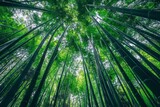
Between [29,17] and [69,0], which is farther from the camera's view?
[29,17]

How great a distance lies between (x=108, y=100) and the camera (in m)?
1.96

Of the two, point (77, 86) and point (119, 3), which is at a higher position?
point (119, 3)

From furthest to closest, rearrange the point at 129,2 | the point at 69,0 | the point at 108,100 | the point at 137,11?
1. the point at 69,0
2. the point at 129,2
3. the point at 108,100
4. the point at 137,11

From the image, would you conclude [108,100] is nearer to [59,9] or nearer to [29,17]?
[59,9]

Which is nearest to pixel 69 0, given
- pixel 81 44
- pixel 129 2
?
pixel 81 44

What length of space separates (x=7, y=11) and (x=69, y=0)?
80.9 inches

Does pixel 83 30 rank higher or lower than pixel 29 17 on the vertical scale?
lower

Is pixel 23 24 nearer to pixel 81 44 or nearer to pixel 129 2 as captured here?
pixel 81 44

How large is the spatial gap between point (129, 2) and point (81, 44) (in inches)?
74.3

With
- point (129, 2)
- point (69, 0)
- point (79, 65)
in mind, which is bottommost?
Result: point (79, 65)

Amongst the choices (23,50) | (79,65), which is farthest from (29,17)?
(79,65)

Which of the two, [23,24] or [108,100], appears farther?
[23,24]

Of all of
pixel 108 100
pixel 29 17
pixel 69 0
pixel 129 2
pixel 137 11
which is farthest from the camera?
pixel 29 17

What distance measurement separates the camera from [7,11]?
18.1ft
